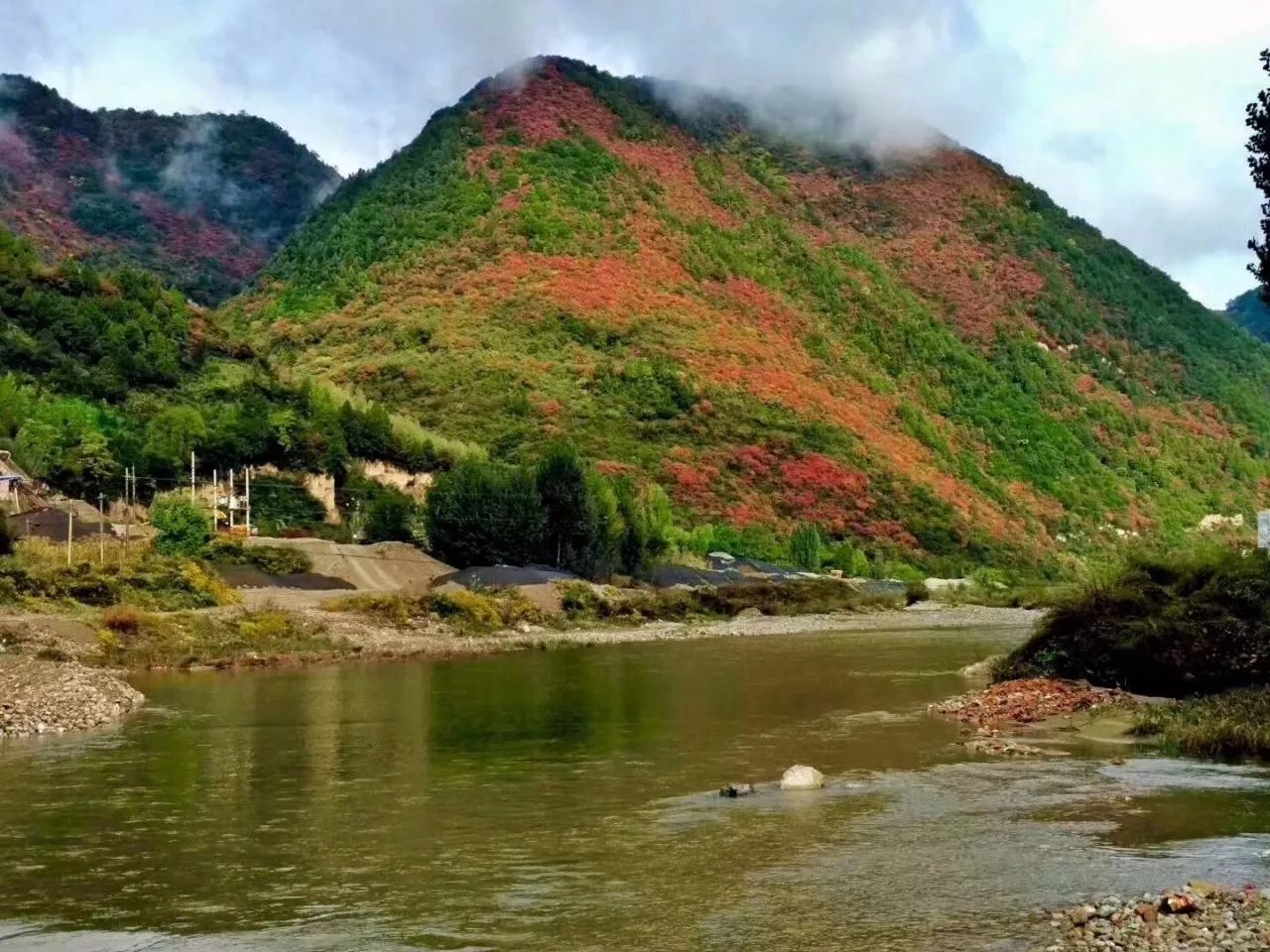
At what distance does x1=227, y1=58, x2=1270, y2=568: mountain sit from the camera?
119m

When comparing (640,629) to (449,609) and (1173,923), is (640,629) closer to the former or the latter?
(449,609)

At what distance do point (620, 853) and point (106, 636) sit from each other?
35.5 meters

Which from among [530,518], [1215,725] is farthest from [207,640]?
[1215,725]

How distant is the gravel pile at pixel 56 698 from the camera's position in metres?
29.5

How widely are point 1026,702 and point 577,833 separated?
14.2m

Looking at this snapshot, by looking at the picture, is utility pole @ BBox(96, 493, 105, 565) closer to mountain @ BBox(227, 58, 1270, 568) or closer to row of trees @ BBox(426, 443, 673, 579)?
row of trees @ BBox(426, 443, 673, 579)

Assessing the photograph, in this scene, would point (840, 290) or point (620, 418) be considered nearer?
point (620, 418)

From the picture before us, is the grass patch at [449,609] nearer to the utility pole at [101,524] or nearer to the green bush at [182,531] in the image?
the green bush at [182,531]

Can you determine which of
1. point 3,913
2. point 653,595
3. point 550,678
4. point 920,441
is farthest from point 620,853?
point 920,441

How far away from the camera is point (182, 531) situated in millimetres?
69312

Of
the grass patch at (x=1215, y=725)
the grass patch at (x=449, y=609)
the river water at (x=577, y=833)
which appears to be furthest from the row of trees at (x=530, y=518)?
the grass patch at (x=1215, y=725)

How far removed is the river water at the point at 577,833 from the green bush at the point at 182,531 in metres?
38.4

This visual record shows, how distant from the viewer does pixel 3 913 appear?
48.1 feet

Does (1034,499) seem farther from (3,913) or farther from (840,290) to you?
(3,913)
